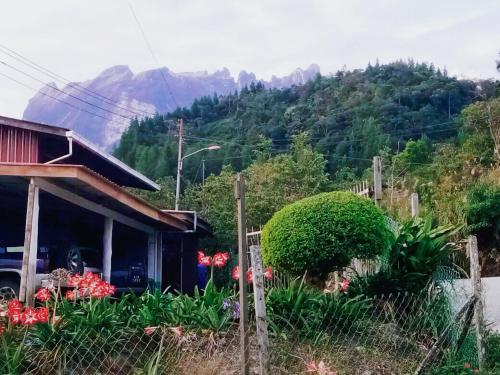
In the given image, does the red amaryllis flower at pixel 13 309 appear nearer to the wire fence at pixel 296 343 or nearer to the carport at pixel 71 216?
the wire fence at pixel 296 343

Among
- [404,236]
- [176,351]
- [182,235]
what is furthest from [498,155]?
[176,351]

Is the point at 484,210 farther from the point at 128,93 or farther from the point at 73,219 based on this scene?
the point at 128,93

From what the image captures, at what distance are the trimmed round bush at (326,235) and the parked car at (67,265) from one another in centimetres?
182

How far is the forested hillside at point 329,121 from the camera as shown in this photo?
123 feet

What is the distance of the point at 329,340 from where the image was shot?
6008 millimetres

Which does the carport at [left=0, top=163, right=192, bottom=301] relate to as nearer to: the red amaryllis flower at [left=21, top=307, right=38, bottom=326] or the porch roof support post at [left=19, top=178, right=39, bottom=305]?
the porch roof support post at [left=19, top=178, right=39, bottom=305]

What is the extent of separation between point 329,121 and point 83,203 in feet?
102

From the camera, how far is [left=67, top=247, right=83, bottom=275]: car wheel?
12.1 metres

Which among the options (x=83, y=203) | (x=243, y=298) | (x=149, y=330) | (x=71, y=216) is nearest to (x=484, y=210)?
(x=83, y=203)

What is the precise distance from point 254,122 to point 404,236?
118ft

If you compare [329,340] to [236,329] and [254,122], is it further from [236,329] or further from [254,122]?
[254,122]

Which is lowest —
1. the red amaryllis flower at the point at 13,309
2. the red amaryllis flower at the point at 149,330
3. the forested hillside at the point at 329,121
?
the red amaryllis flower at the point at 149,330

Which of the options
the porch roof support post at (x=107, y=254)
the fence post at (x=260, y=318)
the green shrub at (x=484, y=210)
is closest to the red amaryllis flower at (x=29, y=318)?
the fence post at (x=260, y=318)

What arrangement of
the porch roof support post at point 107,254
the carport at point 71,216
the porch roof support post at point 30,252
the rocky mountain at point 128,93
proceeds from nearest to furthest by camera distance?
1. the porch roof support post at point 30,252
2. the carport at point 71,216
3. the porch roof support post at point 107,254
4. the rocky mountain at point 128,93
